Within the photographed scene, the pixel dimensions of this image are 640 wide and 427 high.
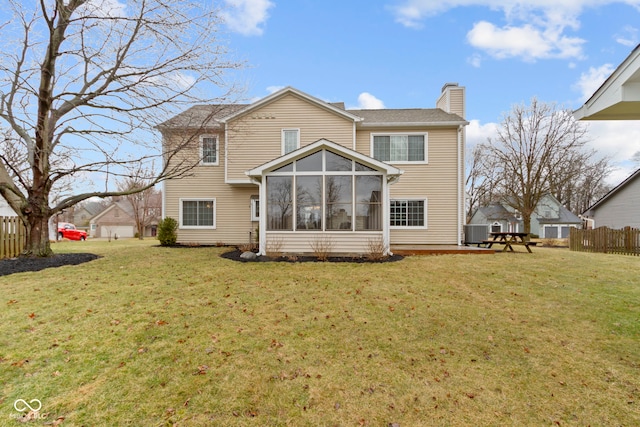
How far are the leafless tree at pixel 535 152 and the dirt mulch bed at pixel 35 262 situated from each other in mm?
26447

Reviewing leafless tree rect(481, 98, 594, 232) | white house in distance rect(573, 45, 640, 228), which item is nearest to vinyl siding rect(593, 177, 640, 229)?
leafless tree rect(481, 98, 594, 232)

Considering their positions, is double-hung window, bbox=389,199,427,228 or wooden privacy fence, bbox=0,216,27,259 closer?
wooden privacy fence, bbox=0,216,27,259

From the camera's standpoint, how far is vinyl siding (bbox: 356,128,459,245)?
561 inches

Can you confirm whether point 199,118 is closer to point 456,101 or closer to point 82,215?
point 456,101

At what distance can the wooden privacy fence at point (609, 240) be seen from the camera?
1486 cm

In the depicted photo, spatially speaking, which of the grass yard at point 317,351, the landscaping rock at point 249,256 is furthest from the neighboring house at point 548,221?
the landscaping rock at point 249,256

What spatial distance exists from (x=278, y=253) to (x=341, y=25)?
9641 millimetres

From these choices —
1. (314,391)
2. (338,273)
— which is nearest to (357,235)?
(338,273)

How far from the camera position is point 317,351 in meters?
4.07

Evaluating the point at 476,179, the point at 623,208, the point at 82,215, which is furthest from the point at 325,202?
the point at 82,215

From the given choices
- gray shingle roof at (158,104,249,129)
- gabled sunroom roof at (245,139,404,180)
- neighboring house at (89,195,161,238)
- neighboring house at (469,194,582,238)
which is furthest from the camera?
neighboring house at (89,195,161,238)

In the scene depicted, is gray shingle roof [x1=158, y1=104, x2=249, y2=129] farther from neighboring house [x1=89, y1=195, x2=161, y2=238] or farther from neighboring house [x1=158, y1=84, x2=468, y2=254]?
neighboring house [x1=89, y1=195, x2=161, y2=238]

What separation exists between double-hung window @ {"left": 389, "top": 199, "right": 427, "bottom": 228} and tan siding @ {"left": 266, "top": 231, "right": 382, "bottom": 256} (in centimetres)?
427

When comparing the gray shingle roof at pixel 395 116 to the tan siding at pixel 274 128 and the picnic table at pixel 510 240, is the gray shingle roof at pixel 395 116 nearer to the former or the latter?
the tan siding at pixel 274 128
